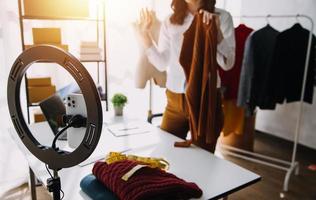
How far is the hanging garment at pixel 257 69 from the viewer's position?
107 inches

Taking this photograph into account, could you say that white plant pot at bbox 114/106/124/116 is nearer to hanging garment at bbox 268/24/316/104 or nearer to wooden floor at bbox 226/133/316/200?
wooden floor at bbox 226/133/316/200

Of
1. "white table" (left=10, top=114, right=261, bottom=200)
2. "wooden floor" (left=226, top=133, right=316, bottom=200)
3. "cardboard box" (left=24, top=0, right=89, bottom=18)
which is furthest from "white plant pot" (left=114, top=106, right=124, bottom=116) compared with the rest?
"wooden floor" (left=226, top=133, right=316, bottom=200)

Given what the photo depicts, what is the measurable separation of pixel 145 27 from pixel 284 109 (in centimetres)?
227

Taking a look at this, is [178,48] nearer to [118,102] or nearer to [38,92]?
[118,102]

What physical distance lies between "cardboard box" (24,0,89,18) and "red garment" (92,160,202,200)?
153 cm

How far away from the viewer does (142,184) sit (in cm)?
101

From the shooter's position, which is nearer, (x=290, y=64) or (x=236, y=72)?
(x=290, y=64)

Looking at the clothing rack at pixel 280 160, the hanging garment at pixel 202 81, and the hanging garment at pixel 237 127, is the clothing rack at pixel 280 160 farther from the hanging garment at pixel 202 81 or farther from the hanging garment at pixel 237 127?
the hanging garment at pixel 202 81

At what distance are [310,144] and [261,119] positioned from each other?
665 mm

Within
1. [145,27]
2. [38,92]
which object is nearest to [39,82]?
[38,92]

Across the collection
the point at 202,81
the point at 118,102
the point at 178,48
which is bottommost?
the point at 118,102

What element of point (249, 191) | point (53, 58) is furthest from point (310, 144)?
point (53, 58)

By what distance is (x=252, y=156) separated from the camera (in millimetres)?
3195

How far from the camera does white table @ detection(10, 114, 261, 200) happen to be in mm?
1187
